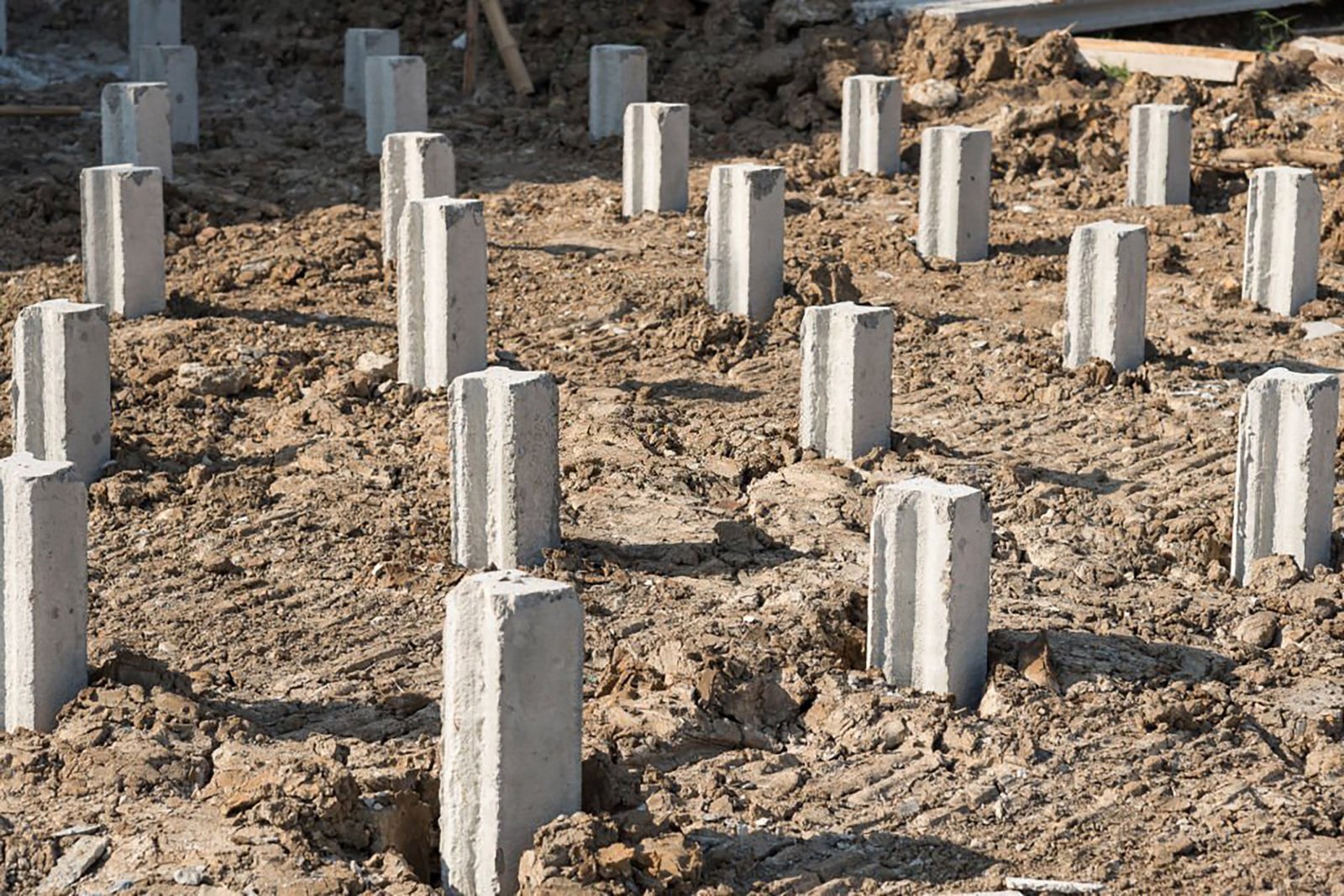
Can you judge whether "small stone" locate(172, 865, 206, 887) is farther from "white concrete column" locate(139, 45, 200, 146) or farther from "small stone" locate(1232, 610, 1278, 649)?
"white concrete column" locate(139, 45, 200, 146)

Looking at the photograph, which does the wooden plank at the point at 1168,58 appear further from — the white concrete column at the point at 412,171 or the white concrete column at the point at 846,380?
the white concrete column at the point at 846,380

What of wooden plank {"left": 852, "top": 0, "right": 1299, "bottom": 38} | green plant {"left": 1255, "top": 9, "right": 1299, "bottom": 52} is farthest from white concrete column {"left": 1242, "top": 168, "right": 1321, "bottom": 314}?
green plant {"left": 1255, "top": 9, "right": 1299, "bottom": 52}

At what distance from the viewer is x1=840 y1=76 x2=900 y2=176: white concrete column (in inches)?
525

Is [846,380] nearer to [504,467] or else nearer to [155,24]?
[504,467]

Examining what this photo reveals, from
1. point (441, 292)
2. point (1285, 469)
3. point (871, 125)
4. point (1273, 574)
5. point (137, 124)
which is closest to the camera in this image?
point (1273, 574)

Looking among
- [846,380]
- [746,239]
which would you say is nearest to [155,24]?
[746,239]

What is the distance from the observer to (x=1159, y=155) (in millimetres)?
12531

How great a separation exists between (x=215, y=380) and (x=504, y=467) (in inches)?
97.7

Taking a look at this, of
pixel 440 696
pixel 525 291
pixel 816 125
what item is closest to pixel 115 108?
pixel 525 291

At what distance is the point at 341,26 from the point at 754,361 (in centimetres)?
794

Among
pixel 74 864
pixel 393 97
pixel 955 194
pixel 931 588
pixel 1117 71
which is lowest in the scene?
pixel 74 864

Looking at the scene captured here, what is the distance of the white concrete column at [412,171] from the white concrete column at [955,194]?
95.9 inches

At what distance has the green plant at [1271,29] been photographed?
15.9 metres

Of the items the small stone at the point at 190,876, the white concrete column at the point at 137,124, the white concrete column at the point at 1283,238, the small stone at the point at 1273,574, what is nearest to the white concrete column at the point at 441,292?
the small stone at the point at 1273,574
